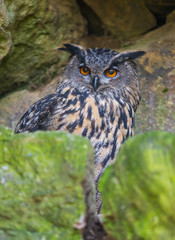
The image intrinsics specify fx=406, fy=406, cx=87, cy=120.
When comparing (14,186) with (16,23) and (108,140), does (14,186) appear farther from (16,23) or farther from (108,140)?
(16,23)

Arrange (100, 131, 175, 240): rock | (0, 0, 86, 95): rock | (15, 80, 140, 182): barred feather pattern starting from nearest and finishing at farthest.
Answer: (100, 131, 175, 240): rock → (15, 80, 140, 182): barred feather pattern → (0, 0, 86, 95): rock

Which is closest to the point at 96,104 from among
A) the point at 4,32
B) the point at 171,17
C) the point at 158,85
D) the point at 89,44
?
the point at 4,32

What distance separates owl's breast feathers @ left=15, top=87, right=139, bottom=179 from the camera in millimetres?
2939

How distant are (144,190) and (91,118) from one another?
164cm

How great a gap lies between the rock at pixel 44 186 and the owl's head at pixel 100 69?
5.03 ft

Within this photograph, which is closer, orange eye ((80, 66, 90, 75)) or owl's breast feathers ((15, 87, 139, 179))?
owl's breast feathers ((15, 87, 139, 179))

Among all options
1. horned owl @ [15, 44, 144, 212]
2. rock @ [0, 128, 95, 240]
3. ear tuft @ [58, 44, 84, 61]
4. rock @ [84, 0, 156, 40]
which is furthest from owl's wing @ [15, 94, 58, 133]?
rock @ [84, 0, 156, 40]

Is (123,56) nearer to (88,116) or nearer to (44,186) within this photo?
(88,116)

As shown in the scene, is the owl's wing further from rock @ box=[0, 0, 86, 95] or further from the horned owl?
rock @ box=[0, 0, 86, 95]

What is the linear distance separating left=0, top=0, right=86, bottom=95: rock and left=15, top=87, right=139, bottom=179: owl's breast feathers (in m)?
1.14

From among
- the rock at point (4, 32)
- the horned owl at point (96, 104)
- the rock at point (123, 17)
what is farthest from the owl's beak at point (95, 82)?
the rock at point (123, 17)

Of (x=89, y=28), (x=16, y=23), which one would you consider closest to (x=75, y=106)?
(x=16, y=23)

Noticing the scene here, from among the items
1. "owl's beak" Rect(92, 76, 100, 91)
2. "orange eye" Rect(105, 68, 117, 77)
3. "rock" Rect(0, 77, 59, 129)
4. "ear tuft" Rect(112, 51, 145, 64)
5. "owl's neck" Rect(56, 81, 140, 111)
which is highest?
"ear tuft" Rect(112, 51, 145, 64)

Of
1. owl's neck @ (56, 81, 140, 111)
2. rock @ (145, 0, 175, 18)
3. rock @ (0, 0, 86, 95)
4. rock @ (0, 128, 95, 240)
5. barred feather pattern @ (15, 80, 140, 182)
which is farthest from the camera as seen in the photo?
rock @ (145, 0, 175, 18)
